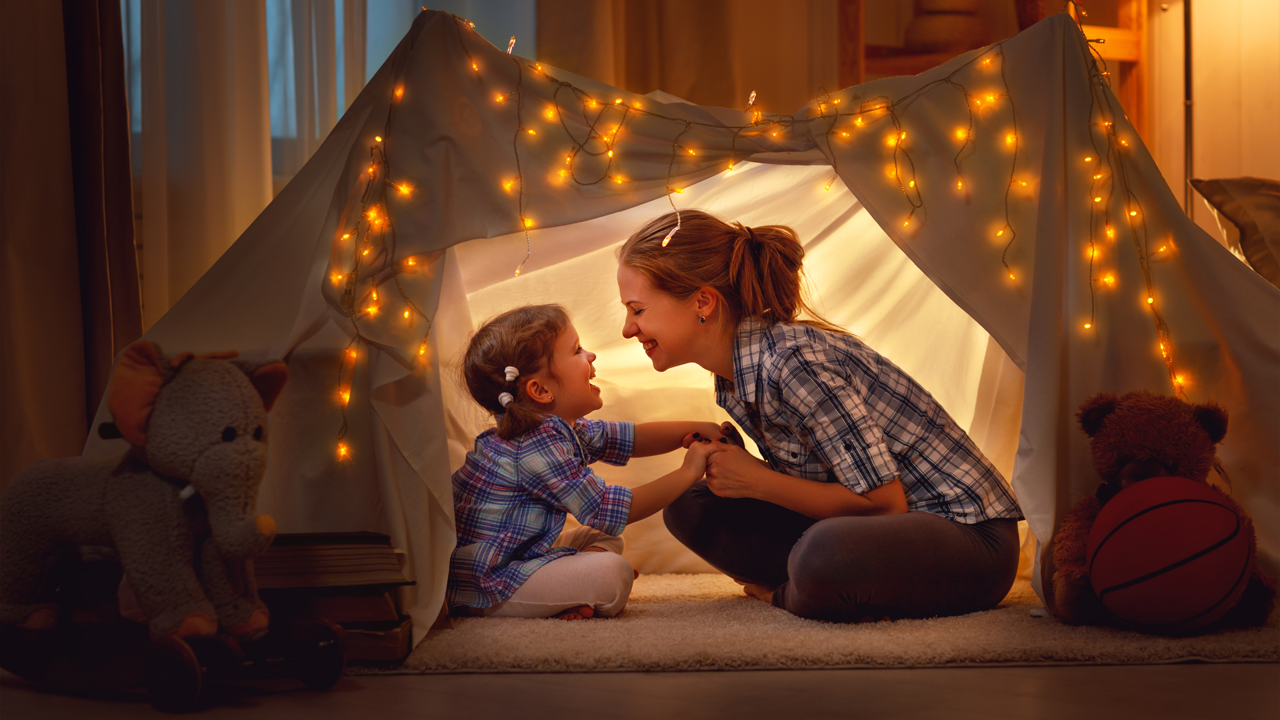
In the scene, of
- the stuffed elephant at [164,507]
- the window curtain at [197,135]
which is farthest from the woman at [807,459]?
the window curtain at [197,135]

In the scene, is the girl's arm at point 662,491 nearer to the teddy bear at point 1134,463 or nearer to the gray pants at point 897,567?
the gray pants at point 897,567

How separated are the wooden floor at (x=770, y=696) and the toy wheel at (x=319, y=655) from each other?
2cm

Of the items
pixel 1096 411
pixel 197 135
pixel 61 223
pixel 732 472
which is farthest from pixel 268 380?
pixel 197 135

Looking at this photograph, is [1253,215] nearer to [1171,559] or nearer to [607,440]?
[1171,559]

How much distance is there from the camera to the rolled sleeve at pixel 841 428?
153 cm

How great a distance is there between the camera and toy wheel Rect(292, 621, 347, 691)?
1169mm

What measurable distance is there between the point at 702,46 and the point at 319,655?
2130 millimetres

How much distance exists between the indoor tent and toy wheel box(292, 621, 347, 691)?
25 cm

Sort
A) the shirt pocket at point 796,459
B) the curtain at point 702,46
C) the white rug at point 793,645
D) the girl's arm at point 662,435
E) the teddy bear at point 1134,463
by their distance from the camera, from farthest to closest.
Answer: the curtain at point 702,46 → the girl's arm at point 662,435 → the shirt pocket at point 796,459 → the teddy bear at point 1134,463 → the white rug at point 793,645

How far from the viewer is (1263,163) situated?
108 inches

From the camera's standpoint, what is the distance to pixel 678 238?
1.72 meters

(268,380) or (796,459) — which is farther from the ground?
(268,380)

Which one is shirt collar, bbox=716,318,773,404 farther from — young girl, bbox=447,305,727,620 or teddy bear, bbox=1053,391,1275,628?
teddy bear, bbox=1053,391,1275,628

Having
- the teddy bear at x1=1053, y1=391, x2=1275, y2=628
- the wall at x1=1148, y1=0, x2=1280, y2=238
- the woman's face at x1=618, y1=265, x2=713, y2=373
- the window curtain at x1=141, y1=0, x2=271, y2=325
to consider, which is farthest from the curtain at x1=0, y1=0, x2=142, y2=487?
the wall at x1=1148, y1=0, x2=1280, y2=238
